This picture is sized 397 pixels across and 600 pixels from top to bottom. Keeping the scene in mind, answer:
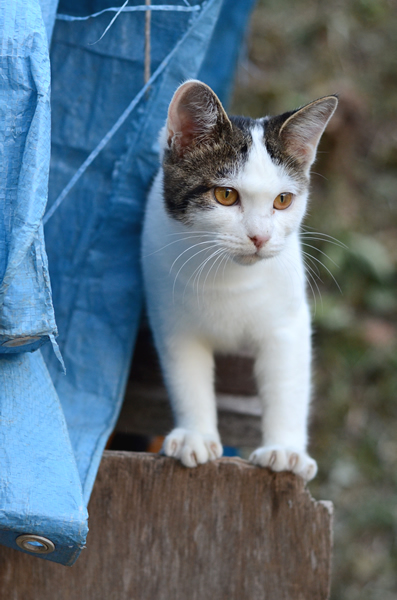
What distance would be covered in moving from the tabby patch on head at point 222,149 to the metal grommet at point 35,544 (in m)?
0.81

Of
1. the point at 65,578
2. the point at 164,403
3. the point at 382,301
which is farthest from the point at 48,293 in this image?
the point at 382,301

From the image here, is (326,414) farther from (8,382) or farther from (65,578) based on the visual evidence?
(8,382)

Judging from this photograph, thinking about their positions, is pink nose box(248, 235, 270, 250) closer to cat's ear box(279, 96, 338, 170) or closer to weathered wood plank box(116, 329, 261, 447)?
cat's ear box(279, 96, 338, 170)

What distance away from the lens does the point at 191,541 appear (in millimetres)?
1423

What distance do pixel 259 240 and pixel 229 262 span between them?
0.19 meters

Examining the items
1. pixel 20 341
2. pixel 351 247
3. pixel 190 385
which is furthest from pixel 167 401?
pixel 351 247

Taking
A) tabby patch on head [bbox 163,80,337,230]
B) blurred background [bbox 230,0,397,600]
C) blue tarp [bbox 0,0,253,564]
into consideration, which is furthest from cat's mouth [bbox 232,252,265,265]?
blurred background [bbox 230,0,397,600]

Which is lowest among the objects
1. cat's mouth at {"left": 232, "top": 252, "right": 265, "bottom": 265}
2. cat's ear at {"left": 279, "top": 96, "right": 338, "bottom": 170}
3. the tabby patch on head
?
cat's mouth at {"left": 232, "top": 252, "right": 265, "bottom": 265}

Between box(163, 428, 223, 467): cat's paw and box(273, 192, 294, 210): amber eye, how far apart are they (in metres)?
0.62

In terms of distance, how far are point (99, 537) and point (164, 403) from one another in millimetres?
729

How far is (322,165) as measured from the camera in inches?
160

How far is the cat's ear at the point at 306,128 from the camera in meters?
1.48

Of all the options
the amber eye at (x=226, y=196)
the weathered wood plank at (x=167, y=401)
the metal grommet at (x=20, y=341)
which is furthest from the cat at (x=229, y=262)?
the metal grommet at (x=20, y=341)

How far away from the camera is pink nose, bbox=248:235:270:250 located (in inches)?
53.2
